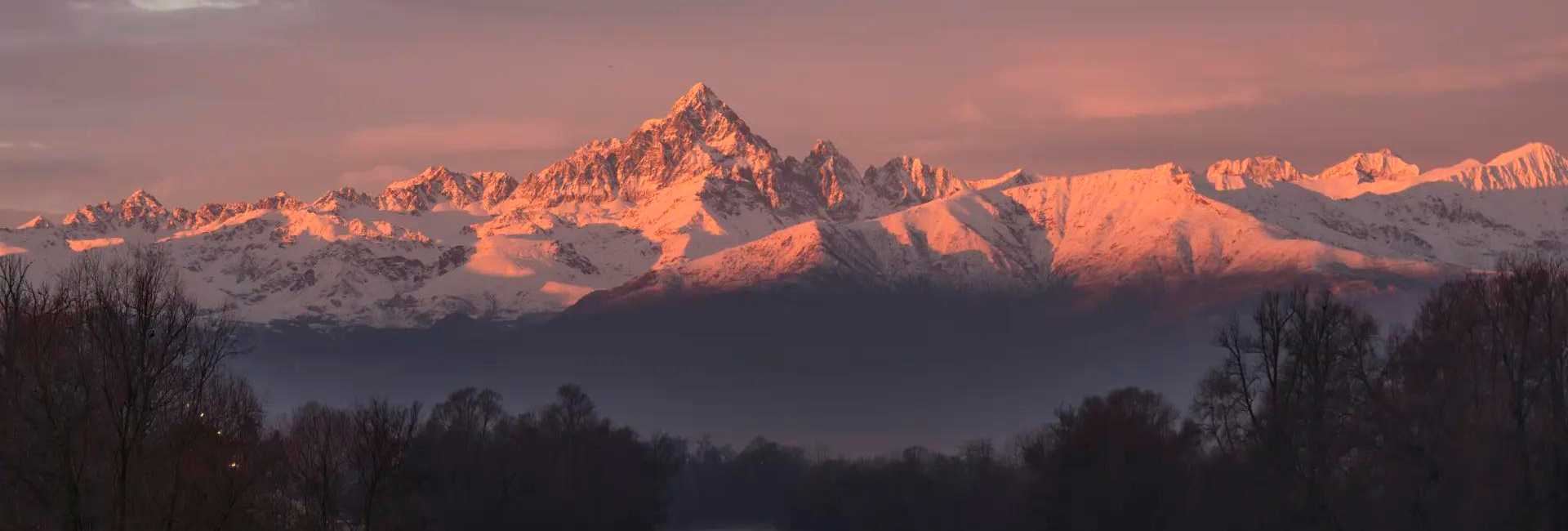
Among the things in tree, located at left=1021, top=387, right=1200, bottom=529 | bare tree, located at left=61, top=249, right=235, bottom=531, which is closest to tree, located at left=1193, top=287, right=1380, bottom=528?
tree, located at left=1021, top=387, right=1200, bottom=529

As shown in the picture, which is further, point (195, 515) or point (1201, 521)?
point (1201, 521)

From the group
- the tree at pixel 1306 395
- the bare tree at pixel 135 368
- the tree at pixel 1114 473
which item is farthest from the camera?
the tree at pixel 1114 473

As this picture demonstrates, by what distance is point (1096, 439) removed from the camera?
143875mm

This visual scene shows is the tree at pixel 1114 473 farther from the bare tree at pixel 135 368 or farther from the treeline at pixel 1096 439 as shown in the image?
the bare tree at pixel 135 368

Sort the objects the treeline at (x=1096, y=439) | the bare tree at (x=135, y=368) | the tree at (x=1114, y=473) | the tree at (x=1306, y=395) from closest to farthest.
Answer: the bare tree at (x=135, y=368) < the treeline at (x=1096, y=439) < the tree at (x=1306, y=395) < the tree at (x=1114, y=473)

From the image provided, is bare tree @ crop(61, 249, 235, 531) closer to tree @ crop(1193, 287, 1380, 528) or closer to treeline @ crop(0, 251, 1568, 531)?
treeline @ crop(0, 251, 1568, 531)

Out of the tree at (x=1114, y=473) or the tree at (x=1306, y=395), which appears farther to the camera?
the tree at (x=1114, y=473)

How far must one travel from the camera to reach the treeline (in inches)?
2886

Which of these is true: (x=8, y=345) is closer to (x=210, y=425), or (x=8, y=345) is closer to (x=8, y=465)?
(x=8, y=465)

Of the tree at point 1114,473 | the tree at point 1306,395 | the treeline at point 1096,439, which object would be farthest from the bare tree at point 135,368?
the tree at point 1114,473

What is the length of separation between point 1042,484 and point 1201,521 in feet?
72.0

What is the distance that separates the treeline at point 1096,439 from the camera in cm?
7331

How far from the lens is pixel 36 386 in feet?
243

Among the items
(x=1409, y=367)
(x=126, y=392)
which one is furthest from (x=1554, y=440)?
(x=126, y=392)
